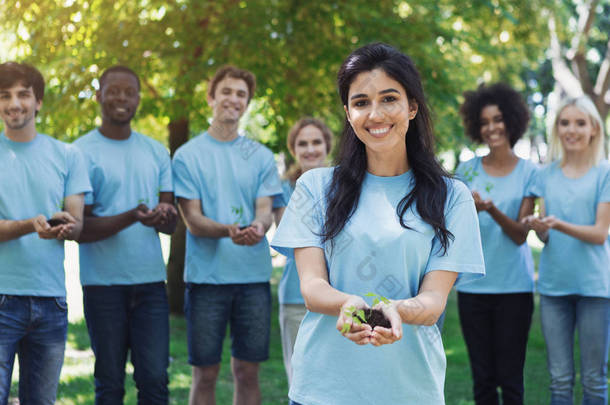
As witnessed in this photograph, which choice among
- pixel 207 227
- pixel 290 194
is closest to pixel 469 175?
pixel 290 194

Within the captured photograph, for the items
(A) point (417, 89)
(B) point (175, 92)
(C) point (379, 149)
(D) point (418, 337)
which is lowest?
(D) point (418, 337)

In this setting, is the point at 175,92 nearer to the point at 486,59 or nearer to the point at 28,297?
the point at 28,297

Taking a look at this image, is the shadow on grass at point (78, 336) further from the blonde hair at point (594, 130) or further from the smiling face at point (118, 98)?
the blonde hair at point (594, 130)

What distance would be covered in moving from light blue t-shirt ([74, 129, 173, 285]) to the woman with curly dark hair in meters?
2.10

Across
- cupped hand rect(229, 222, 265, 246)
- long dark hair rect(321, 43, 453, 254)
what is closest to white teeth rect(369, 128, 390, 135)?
long dark hair rect(321, 43, 453, 254)

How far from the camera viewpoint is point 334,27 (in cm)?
830

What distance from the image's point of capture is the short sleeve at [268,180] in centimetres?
497

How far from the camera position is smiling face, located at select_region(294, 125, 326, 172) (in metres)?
5.34

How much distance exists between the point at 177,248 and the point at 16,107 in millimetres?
5928

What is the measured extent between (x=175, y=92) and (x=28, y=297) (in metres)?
4.80

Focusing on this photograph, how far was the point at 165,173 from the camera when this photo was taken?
4.73 meters

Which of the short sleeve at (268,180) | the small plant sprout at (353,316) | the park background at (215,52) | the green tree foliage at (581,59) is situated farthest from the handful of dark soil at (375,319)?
the green tree foliage at (581,59)

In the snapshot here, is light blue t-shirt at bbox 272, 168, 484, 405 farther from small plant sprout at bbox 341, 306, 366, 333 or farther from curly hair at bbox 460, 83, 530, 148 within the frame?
Answer: curly hair at bbox 460, 83, 530, 148

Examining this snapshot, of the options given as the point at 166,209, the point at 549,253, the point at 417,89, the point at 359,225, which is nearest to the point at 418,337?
the point at 359,225
